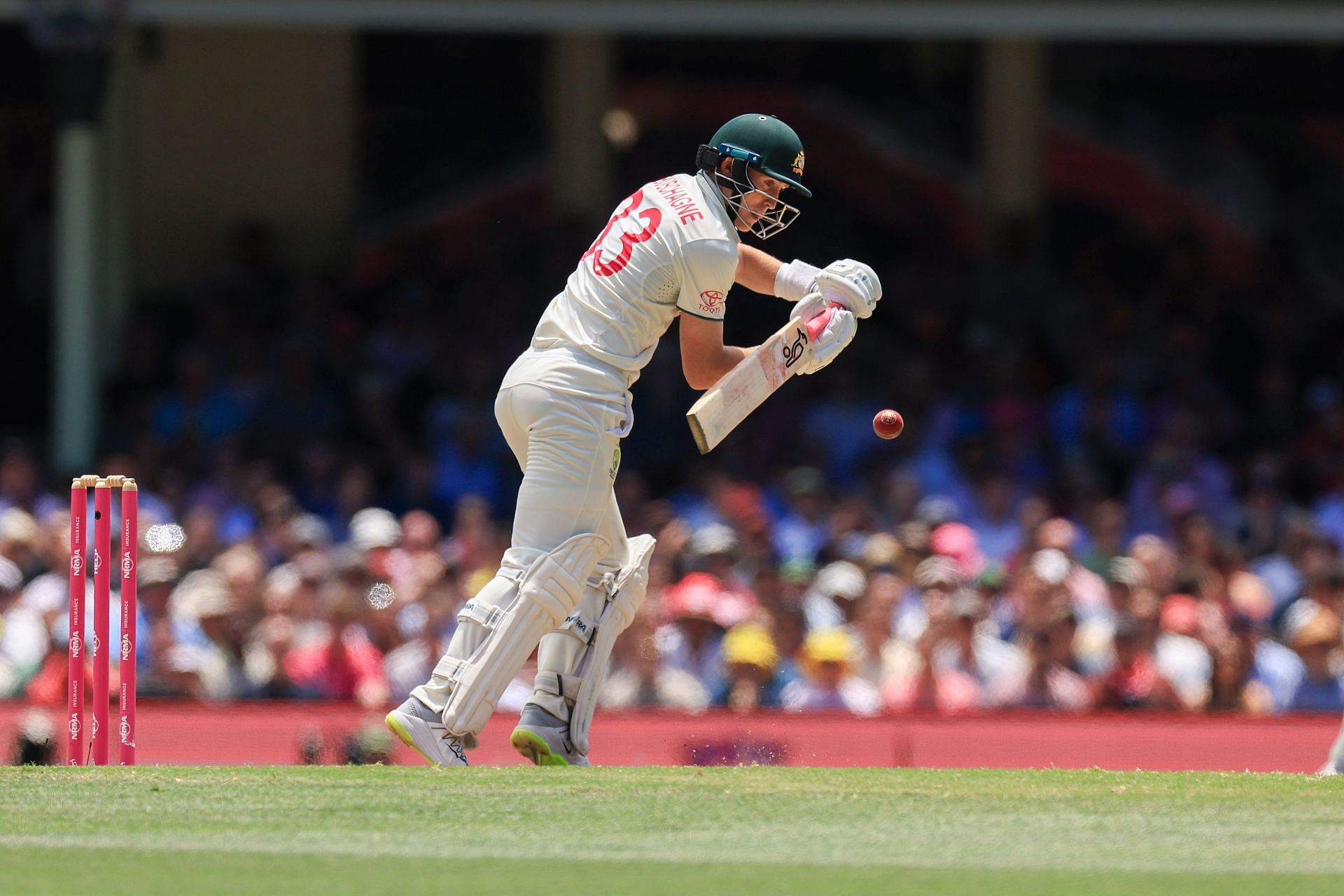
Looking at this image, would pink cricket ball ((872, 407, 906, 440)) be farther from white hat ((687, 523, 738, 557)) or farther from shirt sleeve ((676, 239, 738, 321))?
white hat ((687, 523, 738, 557))

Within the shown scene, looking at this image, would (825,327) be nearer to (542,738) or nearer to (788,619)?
(542,738)

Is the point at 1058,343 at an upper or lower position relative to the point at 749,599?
upper

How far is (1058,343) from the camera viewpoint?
13.2 metres

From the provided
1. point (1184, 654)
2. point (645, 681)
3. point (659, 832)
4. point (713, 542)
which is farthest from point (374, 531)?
point (659, 832)

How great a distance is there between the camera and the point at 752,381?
6172 millimetres

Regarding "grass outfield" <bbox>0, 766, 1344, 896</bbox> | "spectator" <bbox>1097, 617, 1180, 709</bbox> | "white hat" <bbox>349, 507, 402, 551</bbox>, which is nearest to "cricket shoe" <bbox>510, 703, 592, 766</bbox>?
"grass outfield" <bbox>0, 766, 1344, 896</bbox>

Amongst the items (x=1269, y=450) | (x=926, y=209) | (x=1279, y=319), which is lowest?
(x=1269, y=450)

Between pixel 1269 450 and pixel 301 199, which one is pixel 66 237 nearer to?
pixel 301 199

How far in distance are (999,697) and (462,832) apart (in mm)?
4970

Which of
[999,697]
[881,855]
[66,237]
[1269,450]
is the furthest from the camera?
[66,237]

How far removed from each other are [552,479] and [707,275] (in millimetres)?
751

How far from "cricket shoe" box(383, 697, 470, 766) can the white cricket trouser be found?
0.03m

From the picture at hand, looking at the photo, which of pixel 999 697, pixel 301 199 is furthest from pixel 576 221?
pixel 999 697

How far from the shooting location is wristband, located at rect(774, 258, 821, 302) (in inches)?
252
